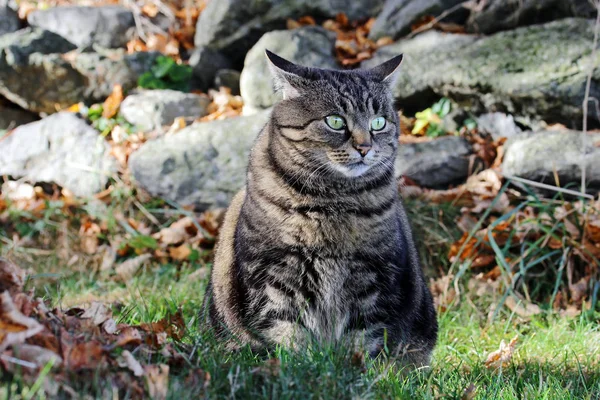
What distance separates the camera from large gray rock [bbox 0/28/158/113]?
20.5 feet

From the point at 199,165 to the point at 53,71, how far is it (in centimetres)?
214

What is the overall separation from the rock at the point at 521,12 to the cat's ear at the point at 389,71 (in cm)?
289

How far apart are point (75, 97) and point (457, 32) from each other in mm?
3586

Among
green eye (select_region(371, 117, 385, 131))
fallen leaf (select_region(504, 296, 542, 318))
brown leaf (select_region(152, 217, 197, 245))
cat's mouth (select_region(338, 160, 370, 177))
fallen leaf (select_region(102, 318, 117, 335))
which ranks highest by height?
green eye (select_region(371, 117, 385, 131))

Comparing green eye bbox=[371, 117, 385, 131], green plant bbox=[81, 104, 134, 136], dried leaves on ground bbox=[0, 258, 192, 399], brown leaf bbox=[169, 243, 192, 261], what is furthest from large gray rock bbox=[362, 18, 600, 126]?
dried leaves on ground bbox=[0, 258, 192, 399]

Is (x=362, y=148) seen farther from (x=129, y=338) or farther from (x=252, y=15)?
(x=252, y=15)

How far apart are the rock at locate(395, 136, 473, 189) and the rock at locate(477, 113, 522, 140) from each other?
1.09 feet

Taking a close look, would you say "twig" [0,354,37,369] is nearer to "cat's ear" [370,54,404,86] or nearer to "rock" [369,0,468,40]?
"cat's ear" [370,54,404,86]

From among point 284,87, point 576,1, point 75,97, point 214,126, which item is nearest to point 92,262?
point 214,126

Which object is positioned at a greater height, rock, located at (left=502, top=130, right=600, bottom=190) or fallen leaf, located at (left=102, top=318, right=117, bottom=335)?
fallen leaf, located at (left=102, top=318, right=117, bottom=335)

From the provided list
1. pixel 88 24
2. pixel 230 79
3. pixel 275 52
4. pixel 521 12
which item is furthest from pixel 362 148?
pixel 88 24

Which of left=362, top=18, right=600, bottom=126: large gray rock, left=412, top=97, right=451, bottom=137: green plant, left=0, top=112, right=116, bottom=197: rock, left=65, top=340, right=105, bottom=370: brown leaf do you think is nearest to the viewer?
left=65, top=340, right=105, bottom=370: brown leaf

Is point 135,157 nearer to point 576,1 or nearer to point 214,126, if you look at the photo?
point 214,126

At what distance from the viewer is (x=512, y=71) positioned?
500cm
